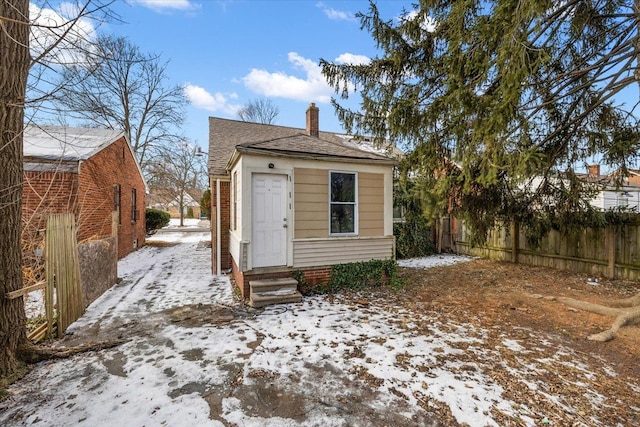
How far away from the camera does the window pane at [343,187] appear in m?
6.55

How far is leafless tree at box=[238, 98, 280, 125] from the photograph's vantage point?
1105 inches

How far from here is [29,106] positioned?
10.0 ft

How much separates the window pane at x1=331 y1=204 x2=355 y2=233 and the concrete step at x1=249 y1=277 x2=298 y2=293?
1.53m

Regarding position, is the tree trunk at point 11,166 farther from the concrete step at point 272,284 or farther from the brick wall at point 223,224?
the brick wall at point 223,224

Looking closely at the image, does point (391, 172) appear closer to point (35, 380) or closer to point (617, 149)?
Result: point (617, 149)

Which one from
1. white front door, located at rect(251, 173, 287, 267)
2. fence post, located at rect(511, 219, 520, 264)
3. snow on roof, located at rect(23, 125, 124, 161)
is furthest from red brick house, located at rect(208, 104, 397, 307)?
fence post, located at rect(511, 219, 520, 264)

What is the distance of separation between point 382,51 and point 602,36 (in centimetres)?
377

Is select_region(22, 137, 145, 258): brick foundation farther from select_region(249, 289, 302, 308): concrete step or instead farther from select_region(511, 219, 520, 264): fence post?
select_region(511, 219, 520, 264): fence post

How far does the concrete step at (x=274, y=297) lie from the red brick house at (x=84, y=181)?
314 centimetres

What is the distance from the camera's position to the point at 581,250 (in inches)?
307

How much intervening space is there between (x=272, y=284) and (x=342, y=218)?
2210 mm

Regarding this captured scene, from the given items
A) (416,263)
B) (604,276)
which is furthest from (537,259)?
(416,263)

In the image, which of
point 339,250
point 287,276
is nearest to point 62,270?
point 287,276

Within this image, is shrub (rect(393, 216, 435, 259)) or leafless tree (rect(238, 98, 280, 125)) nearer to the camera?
shrub (rect(393, 216, 435, 259))
